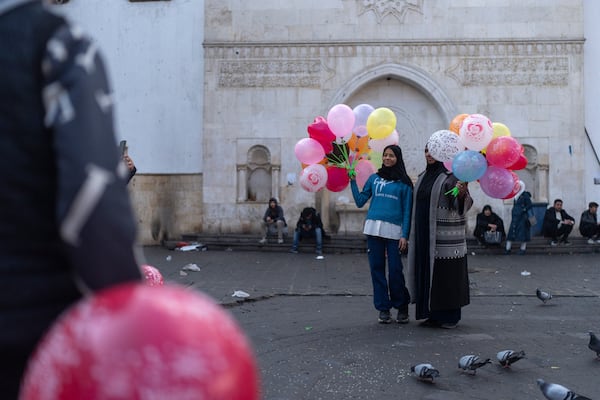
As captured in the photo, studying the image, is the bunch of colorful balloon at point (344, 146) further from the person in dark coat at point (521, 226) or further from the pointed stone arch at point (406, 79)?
the pointed stone arch at point (406, 79)

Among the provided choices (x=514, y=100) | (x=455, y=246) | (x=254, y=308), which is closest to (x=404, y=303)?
(x=455, y=246)

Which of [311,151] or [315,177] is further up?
[311,151]

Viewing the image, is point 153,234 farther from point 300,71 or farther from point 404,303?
point 404,303

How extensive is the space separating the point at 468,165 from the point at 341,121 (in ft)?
6.00

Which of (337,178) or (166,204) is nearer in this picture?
(337,178)

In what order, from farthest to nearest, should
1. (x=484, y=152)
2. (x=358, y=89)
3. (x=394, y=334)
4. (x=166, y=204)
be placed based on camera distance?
(x=166, y=204) < (x=358, y=89) < (x=484, y=152) < (x=394, y=334)

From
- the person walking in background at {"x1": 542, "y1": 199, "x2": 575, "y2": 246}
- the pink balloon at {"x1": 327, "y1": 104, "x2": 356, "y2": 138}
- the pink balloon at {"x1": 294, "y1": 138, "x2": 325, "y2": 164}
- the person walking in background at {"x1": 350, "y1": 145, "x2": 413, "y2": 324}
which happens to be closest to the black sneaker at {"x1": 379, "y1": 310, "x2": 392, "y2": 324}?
the person walking in background at {"x1": 350, "y1": 145, "x2": 413, "y2": 324}

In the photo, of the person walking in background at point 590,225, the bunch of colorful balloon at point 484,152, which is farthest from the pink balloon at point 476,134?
the person walking in background at point 590,225

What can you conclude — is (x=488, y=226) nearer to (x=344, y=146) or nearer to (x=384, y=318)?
(x=344, y=146)

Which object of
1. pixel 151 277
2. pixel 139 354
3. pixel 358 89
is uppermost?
pixel 358 89

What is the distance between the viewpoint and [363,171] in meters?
7.46

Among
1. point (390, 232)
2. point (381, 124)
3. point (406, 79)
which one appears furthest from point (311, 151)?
point (406, 79)

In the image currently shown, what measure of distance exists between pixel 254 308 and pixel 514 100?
12.5m

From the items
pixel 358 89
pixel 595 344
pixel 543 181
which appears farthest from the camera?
pixel 358 89
